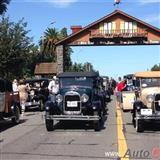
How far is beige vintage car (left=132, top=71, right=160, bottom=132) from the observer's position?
690 inches

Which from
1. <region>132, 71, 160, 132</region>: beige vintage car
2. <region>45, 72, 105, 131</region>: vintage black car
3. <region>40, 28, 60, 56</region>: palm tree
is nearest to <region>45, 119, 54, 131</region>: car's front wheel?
<region>45, 72, 105, 131</region>: vintage black car

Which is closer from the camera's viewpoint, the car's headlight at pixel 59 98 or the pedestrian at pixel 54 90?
the car's headlight at pixel 59 98

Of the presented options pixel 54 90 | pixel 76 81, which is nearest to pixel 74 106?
pixel 76 81

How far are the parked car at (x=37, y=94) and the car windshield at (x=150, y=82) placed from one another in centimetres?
1020

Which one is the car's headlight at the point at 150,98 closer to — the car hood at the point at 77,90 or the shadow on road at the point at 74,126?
the shadow on road at the point at 74,126

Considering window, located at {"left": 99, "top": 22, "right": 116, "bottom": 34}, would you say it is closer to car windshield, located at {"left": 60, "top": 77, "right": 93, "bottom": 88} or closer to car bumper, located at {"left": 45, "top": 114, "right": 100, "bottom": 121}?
car windshield, located at {"left": 60, "top": 77, "right": 93, "bottom": 88}

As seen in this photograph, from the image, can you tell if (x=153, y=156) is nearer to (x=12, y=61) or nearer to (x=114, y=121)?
(x=114, y=121)

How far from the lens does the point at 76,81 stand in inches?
808

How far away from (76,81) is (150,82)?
2.77 metres

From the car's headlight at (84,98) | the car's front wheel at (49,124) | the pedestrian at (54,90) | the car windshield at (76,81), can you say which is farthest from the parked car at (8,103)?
the car's headlight at (84,98)

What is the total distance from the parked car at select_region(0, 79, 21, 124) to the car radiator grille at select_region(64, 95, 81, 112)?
2520 millimetres

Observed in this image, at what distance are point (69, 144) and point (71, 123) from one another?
609 centimetres

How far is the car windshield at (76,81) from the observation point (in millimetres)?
20438

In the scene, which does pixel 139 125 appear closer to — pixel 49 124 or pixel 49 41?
pixel 49 124
